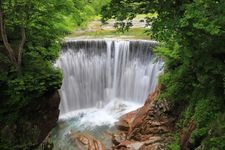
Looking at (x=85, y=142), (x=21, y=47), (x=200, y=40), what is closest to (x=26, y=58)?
(x=21, y=47)

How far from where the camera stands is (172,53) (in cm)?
1207

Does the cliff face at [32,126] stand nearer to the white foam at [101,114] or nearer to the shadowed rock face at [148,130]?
the shadowed rock face at [148,130]

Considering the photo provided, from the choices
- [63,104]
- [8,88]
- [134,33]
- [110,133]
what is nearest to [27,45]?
[8,88]

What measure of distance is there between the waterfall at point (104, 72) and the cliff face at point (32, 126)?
7.37 metres

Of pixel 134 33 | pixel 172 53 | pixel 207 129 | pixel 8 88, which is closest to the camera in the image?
pixel 207 129

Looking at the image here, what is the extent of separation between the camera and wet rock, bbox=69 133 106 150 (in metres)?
15.4

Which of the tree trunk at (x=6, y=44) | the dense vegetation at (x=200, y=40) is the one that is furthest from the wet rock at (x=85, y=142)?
the dense vegetation at (x=200, y=40)

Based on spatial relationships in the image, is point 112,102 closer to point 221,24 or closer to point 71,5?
point 71,5

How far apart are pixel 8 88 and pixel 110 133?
6713 millimetres

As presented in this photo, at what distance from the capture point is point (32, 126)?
12.1 m

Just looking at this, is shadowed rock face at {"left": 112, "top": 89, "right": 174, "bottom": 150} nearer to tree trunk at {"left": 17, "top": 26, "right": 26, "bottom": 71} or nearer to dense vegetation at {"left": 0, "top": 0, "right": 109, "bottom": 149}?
dense vegetation at {"left": 0, "top": 0, "right": 109, "bottom": 149}

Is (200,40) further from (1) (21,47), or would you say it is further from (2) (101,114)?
(2) (101,114)

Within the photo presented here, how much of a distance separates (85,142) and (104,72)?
5.96 m

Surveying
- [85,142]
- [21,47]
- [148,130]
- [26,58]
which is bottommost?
[85,142]
